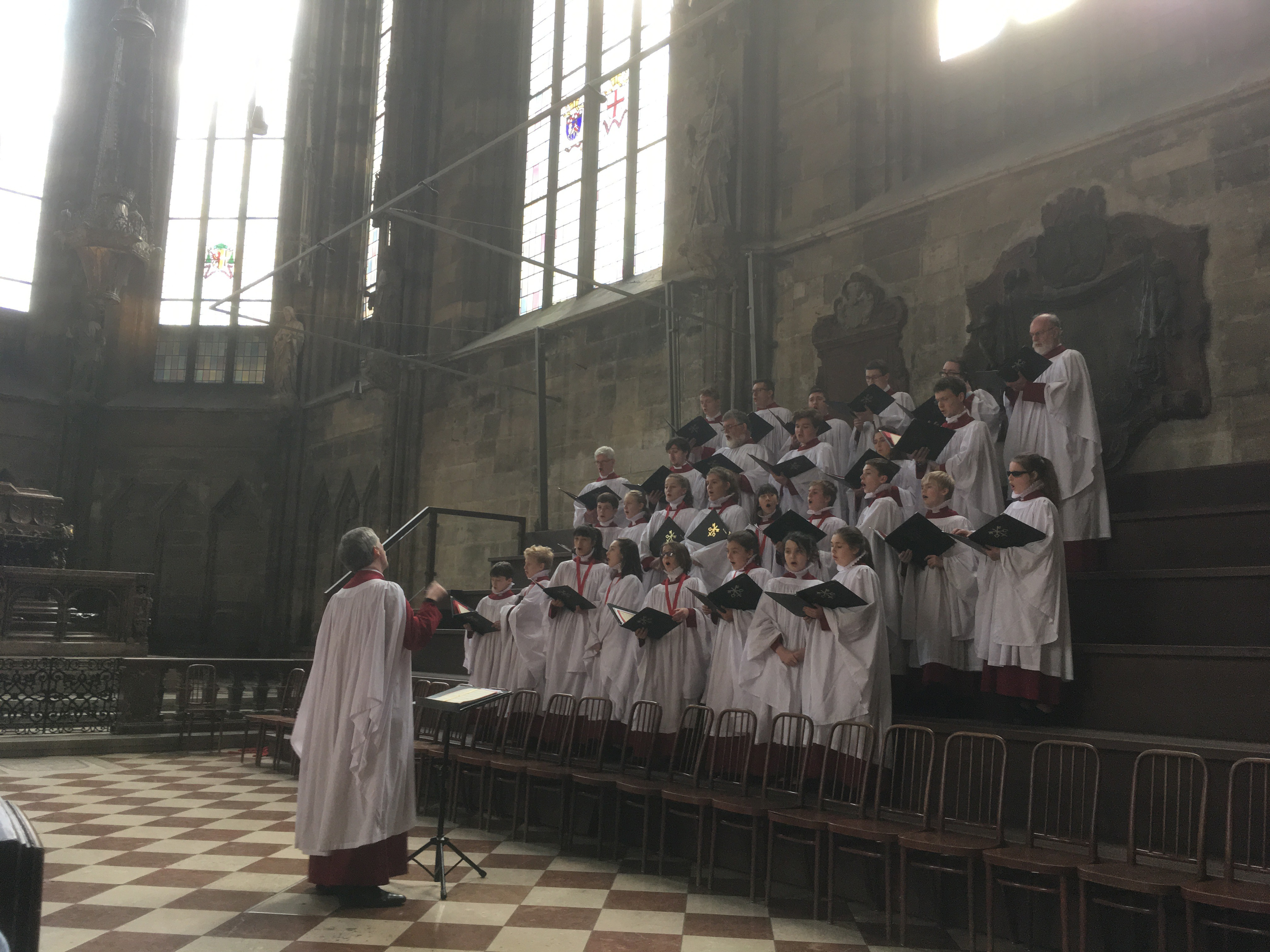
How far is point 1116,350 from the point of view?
962 cm

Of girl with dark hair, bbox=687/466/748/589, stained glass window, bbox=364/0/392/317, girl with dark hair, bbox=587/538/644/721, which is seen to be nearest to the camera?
girl with dark hair, bbox=587/538/644/721

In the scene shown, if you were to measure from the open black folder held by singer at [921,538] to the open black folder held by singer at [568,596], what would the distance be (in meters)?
2.49

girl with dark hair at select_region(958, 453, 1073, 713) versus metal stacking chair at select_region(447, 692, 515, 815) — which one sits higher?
girl with dark hair at select_region(958, 453, 1073, 713)

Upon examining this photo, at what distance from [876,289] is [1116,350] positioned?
111 inches

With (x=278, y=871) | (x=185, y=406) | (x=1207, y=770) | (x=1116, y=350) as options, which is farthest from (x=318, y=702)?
(x=185, y=406)

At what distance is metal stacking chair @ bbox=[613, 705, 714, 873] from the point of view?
6.48 m

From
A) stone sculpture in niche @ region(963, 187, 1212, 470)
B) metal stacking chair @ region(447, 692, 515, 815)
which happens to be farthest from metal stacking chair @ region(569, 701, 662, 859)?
stone sculpture in niche @ region(963, 187, 1212, 470)

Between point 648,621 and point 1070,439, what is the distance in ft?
Answer: 10.8

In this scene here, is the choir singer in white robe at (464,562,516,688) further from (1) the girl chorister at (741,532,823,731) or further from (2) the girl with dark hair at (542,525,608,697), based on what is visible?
(1) the girl chorister at (741,532,823,731)

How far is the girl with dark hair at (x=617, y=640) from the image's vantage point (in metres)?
8.01

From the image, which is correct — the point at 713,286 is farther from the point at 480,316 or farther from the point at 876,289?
the point at 480,316

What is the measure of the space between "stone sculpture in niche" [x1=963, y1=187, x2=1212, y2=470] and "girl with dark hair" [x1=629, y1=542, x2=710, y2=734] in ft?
14.0

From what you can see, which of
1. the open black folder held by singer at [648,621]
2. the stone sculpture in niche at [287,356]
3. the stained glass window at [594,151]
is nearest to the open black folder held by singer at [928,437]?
the open black folder held by singer at [648,621]

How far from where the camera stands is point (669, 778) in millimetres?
6770
